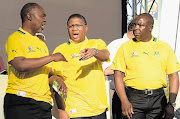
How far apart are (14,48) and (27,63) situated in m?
0.19

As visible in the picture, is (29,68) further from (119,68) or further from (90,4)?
(90,4)

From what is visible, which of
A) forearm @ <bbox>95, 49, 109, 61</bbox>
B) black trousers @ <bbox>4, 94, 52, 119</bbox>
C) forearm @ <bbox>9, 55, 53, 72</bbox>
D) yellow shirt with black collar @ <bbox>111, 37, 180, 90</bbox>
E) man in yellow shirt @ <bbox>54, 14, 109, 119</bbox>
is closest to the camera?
forearm @ <bbox>9, 55, 53, 72</bbox>

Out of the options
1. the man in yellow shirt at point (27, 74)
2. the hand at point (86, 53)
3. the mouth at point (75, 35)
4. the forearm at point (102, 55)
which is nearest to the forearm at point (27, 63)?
the man in yellow shirt at point (27, 74)

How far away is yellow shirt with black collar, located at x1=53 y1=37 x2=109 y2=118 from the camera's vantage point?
2309mm

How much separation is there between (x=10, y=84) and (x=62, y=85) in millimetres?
465

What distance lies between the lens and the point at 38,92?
80.8 inches

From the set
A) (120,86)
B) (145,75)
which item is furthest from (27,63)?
(145,75)

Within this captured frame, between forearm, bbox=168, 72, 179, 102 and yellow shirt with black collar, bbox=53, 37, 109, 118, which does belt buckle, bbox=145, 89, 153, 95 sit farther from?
yellow shirt with black collar, bbox=53, 37, 109, 118

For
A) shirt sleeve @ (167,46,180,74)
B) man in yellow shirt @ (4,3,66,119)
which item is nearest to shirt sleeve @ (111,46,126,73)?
shirt sleeve @ (167,46,180,74)

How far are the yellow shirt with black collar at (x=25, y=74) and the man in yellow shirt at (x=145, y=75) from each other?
33.3 inches

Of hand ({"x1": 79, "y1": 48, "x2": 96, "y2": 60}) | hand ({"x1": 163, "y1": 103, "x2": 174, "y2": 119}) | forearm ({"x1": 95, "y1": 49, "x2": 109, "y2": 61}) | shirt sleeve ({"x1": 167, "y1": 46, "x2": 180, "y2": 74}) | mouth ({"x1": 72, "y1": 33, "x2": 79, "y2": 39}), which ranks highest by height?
mouth ({"x1": 72, "y1": 33, "x2": 79, "y2": 39})

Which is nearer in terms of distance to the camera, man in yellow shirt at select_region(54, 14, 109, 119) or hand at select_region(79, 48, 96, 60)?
hand at select_region(79, 48, 96, 60)

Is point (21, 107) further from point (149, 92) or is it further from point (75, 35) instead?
point (149, 92)

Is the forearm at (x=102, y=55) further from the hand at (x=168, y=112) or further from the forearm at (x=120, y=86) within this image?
the hand at (x=168, y=112)
